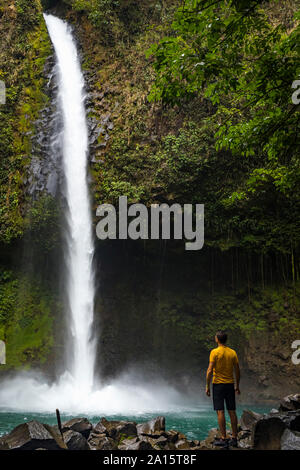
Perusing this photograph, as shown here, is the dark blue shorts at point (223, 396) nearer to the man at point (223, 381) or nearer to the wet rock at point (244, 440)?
the man at point (223, 381)

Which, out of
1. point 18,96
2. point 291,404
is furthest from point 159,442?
point 18,96

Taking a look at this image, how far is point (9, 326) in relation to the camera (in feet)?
42.4

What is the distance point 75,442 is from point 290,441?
8.22 feet

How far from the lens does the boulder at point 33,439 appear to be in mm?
3828

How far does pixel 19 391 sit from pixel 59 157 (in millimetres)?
8127

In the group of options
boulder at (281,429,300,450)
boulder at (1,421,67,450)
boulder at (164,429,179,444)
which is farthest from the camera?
boulder at (164,429,179,444)

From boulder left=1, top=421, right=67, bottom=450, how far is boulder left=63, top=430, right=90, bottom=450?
0.25 m

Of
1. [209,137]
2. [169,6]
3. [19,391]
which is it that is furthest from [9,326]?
[169,6]

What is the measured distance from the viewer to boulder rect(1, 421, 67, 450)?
383 cm

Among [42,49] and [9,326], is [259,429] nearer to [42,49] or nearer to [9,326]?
[9,326]

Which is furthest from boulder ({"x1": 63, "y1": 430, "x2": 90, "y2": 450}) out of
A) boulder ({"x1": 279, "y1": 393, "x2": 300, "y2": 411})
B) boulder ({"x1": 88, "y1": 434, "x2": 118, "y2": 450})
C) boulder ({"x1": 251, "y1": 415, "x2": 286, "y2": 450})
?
boulder ({"x1": 279, "y1": 393, "x2": 300, "y2": 411})

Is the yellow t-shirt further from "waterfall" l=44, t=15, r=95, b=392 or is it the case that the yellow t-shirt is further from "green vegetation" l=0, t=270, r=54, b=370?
"green vegetation" l=0, t=270, r=54, b=370

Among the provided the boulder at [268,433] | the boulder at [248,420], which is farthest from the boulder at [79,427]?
the boulder at [268,433]

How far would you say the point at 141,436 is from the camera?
4.97m
